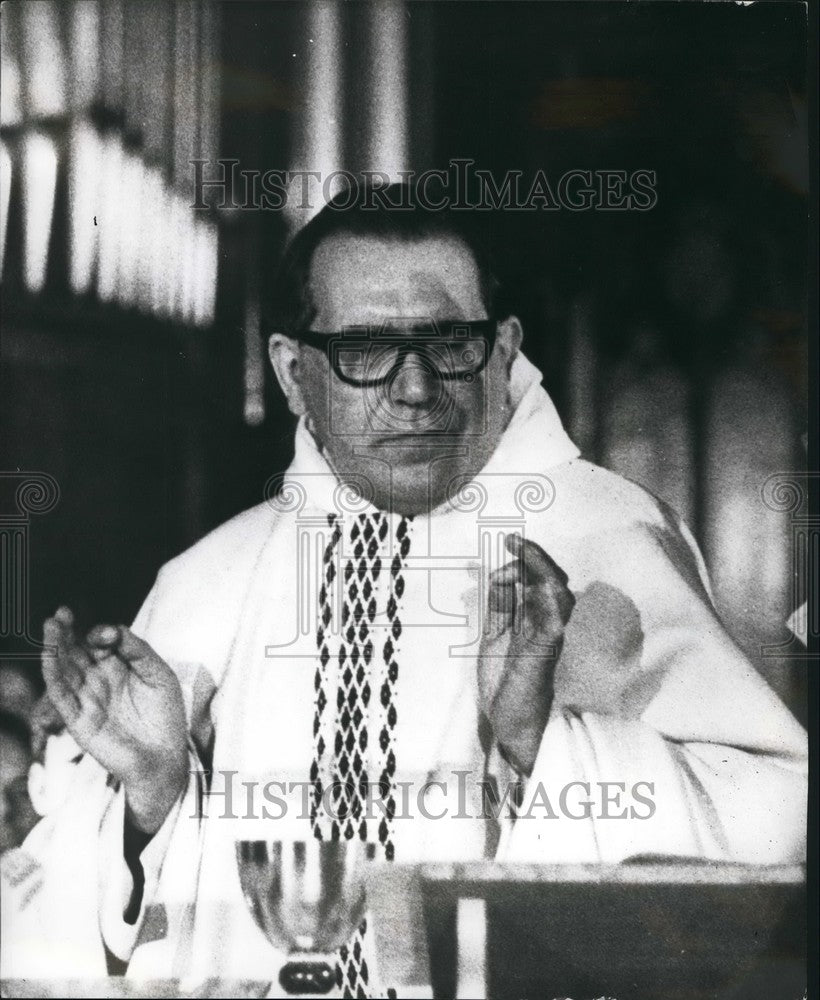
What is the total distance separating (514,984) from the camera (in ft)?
6.99

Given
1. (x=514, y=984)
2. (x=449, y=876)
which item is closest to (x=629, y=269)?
(x=449, y=876)

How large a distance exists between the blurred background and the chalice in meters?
0.62

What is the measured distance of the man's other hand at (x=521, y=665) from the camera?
83.8 inches

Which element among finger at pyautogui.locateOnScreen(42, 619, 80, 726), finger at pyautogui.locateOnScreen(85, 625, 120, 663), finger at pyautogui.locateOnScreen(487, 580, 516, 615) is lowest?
finger at pyautogui.locateOnScreen(42, 619, 80, 726)

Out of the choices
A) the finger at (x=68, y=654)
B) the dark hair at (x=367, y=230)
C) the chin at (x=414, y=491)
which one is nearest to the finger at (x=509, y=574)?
the chin at (x=414, y=491)

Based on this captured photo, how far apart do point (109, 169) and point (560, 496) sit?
1.21 meters

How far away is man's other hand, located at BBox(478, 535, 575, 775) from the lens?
2129mm

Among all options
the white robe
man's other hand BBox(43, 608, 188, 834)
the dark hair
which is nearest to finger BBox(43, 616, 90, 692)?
man's other hand BBox(43, 608, 188, 834)

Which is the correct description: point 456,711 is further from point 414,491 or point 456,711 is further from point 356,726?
point 414,491

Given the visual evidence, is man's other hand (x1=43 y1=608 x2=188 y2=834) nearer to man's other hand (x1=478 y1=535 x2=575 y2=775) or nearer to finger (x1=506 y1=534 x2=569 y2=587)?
man's other hand (x1=478 y1=535 x2=575 y2=775)

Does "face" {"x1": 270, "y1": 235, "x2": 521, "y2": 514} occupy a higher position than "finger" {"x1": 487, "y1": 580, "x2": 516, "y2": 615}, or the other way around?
"face" {"x1": 270, "y1": 235, "x2": 521, "y2": 514}

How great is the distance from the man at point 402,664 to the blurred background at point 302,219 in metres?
0.08

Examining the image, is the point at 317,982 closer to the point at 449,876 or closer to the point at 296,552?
the point at 449,876

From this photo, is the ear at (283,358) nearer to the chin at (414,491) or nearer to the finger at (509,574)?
the chin at (414,491)
